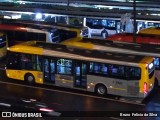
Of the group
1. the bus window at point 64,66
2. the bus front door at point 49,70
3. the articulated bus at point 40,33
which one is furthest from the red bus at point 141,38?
the bus front door at point 49,70

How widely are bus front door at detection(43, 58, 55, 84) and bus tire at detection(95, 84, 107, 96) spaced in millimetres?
2705

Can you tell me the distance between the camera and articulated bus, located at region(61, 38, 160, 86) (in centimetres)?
2184

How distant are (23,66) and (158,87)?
792cm

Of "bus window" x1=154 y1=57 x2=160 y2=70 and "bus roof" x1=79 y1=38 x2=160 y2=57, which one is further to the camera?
"bus roof" x1=79 y1=38 x2=160 y2=57

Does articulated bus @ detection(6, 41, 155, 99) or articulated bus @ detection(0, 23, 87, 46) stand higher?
articulated bus @ detection(0, 23, 87, 46)

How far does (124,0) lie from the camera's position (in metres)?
48.2

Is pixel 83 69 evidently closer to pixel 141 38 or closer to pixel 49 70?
pixel 49 70

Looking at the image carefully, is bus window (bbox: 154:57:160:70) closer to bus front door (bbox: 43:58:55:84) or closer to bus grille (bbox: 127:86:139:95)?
bus grille (bbox: 127:86:139:95)

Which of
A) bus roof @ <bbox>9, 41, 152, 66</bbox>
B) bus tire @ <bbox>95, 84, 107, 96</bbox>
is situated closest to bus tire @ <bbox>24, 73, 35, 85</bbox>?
bus roof @ <bbox>9, 41, 152, 66</bbox>

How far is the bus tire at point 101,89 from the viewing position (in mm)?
20583

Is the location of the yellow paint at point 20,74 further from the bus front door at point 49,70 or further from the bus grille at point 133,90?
the bus grille at point 133,90

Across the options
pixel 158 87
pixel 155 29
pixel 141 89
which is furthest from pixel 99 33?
pixel 141 89

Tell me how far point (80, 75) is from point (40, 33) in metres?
9.04

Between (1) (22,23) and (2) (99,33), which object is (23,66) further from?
(2) (99,33)
